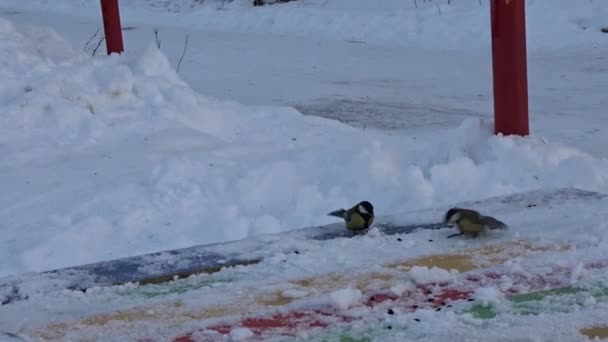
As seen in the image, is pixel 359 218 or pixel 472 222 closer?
pixel 472 222

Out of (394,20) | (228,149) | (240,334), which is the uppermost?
(240,334)

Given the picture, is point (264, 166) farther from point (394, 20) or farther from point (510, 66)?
point (394, 20)

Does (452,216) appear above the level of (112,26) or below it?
above

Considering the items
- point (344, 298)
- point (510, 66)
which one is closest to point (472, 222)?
point (344, 298)

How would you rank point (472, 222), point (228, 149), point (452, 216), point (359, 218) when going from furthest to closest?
point (228, 149), point (359, 218), point (452, 216), point (472, 222)

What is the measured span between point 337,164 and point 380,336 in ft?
12.8

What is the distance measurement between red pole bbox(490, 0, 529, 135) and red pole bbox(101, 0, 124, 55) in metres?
3.29

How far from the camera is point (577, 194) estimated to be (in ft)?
11.7

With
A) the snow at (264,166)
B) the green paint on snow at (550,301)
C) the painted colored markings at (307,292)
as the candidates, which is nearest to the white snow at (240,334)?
the snow at (264,166)

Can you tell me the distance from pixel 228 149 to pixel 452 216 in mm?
3642

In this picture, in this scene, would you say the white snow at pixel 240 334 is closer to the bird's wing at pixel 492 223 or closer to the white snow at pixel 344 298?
the white snow at pixel 344 298

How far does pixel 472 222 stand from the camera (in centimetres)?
299

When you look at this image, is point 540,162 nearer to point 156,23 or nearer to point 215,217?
point 215,217

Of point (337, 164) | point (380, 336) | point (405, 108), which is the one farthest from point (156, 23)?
point (380, 336)
